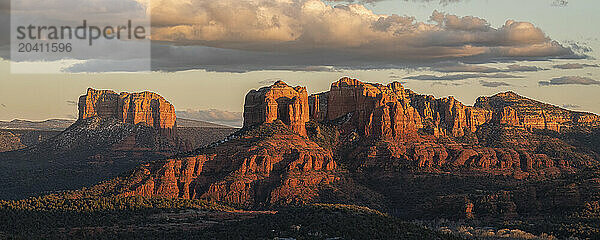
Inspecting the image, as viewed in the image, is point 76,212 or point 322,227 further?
point 76,212

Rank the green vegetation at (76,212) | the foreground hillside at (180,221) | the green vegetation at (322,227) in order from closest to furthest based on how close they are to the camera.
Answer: the green vegetation at (322,227) < the foreground hillside at (180,221) < the green vegetation at (76,212)

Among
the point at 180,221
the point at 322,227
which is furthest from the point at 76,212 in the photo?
the point at 322,227

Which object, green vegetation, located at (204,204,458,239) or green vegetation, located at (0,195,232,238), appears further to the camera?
green vegetation, located at (0,195,232,238)

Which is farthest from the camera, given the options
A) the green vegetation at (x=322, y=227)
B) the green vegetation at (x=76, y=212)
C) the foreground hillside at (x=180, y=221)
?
the green vegetation at (x=76, y=212)

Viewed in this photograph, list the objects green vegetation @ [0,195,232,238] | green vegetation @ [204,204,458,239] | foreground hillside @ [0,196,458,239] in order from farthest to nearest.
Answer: green vegetation @ [0,195,232,238]
foreground hillside @ [0,196,458,239]
green vegetation @ [204,204,458,239]

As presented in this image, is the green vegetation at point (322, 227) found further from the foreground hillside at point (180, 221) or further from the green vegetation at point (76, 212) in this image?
the green vegetation at point (76, 212)

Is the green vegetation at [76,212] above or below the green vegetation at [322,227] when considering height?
below

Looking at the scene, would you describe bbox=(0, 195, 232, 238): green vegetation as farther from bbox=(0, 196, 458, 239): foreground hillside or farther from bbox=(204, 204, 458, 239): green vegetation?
bbox=(204, 204, 458, 239): green vegetation

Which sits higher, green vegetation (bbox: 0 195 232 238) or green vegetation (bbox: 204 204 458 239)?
green vegetation (bbox: 204 204 458 239)

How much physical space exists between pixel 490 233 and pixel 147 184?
251ft

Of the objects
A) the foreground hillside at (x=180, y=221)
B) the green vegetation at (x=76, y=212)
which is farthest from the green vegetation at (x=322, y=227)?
the green vegetation at (x=76, y=212)

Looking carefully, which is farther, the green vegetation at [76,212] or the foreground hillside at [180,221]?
the green vegetation at [76,212]

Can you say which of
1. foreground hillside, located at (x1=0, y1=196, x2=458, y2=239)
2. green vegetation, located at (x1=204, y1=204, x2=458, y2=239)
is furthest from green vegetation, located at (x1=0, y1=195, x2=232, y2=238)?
green vegetation, located at (x1=204, y1=204, x2=458, y2=239)

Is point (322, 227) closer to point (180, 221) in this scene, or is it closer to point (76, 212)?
point (180, 221)
